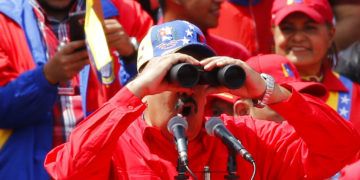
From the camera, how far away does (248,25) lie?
6914mm

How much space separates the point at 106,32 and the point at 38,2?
1.61 feet

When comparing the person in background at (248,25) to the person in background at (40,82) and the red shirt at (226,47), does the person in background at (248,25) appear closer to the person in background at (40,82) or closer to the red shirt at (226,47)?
the red shirt at (226,47)

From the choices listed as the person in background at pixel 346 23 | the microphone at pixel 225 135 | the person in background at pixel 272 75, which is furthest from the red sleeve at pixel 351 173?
the person in background at pixel 346 23

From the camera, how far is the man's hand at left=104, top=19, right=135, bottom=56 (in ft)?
18.3

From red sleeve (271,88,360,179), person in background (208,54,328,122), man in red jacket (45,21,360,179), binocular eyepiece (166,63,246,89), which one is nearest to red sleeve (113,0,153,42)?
person in background (208,54,328,122)

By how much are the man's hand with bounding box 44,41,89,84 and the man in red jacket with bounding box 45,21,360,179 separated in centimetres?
111

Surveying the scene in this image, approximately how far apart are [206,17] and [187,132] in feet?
7.52

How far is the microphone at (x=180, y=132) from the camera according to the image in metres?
3.65

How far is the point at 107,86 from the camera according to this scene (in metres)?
5.56

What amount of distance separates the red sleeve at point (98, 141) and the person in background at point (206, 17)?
2289 mm

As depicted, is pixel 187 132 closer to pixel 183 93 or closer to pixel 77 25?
pixel 183 93

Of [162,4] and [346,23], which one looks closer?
[162,4]

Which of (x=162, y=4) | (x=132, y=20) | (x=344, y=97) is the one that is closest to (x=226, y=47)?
(x=162, y=4)

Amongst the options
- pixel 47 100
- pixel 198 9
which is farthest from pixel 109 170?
pixel 198 9
